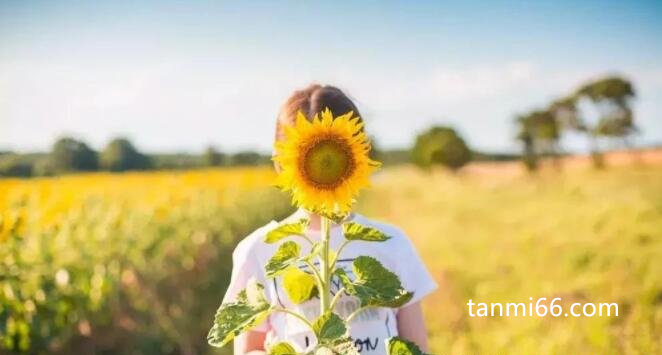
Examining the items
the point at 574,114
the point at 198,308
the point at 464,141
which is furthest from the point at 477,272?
the point at 464,141

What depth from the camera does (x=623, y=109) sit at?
1137 inches

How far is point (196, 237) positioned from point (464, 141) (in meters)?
49.6

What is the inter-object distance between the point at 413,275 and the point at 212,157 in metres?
8.66

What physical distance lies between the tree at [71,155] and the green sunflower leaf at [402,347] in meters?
2.77

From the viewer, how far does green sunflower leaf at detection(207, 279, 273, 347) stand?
1.02m

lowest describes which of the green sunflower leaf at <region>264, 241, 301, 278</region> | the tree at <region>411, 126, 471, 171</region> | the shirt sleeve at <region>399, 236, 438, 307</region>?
the tree at <region>411, 126, 471, 171</region>

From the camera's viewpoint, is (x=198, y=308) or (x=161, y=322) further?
(x=198, y=308)

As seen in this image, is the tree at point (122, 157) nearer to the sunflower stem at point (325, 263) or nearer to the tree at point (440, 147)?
the sunflower stem at point (325, 263)

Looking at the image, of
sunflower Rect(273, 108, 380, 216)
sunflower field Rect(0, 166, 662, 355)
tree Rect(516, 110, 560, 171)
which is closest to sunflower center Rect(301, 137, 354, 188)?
sunflower Rect(273, 108, 380, 216)

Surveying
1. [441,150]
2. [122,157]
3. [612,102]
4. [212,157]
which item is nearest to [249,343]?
[122,157]

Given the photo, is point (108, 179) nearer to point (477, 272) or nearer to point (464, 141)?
point (477, 272)

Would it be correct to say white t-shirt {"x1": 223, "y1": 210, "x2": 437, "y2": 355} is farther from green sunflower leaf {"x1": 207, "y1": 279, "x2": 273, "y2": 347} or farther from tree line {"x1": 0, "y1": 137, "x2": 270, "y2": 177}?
tree line {"x1": 0, "y1": 137, "x2": 270, "y2": 177}

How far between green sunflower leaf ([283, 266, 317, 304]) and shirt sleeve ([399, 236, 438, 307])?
1.43 feet

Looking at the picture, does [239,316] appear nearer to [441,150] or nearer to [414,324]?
[414,324]
